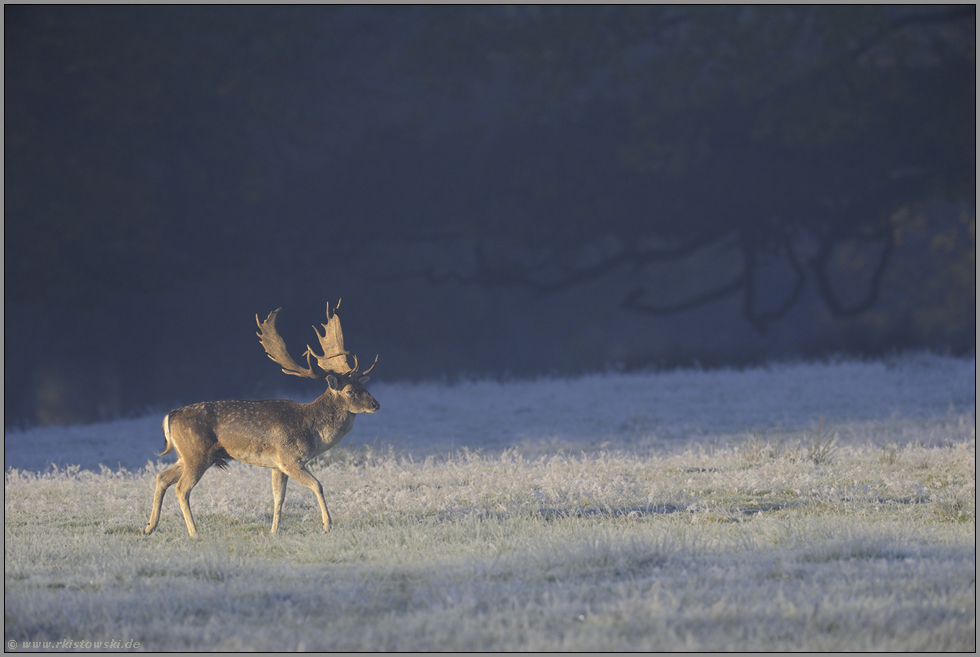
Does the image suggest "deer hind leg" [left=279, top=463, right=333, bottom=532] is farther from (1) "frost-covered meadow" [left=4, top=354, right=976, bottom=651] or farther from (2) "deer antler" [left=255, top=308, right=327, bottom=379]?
(2) "deer antler" [left=255, top=308, right=327, bottom=379]

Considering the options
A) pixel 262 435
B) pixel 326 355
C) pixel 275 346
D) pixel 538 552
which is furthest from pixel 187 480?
pixel 538 552

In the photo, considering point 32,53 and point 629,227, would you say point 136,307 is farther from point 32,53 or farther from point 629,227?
point 629,227

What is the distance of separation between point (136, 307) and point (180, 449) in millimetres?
19294

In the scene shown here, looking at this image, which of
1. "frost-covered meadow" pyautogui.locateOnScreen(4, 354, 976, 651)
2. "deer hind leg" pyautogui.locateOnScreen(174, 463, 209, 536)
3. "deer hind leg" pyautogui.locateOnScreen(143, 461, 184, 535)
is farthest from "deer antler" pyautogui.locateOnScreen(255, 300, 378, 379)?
"frost-covered meadow" pyautogui.locateOnScreen(4, 354, 976, 651)

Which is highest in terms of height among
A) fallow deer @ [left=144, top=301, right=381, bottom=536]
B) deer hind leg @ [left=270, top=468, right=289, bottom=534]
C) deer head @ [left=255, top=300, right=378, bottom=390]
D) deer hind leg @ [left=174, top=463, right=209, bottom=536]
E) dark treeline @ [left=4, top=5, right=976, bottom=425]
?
dark treeline @ [left=4, top=5, right=976, bottom=425]

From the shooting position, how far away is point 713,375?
20.8 meters

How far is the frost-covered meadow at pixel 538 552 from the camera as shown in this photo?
186 inches

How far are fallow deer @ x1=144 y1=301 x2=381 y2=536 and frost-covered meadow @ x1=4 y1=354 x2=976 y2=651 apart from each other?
1.44 feet

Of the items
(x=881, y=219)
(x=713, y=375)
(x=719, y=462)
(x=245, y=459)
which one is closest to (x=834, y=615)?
(x=245, y=459)

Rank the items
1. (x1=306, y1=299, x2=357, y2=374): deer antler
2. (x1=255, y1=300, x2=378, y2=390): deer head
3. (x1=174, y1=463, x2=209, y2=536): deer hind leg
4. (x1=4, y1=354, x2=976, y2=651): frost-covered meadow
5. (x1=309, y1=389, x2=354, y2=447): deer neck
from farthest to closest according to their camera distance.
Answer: (x1=306, y1=299, x2=357, y2=374): deer antler, (x1=255, y1=300, x2=378, y2=390): deer head, (x1=309, y1=389, x2=354, y2=447): deer neck, (x1=174, y1=463, x2=209, y2=536): deer hind leg, (x1=4, y1=354, x2=976, y2=651): frost-covered meadow

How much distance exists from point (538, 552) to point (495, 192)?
19.2 metres

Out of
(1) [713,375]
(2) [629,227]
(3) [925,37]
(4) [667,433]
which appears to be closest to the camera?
(4) [667,433]

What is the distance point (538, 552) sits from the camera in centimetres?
618

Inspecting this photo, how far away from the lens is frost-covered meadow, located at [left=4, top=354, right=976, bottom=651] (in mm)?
4734
